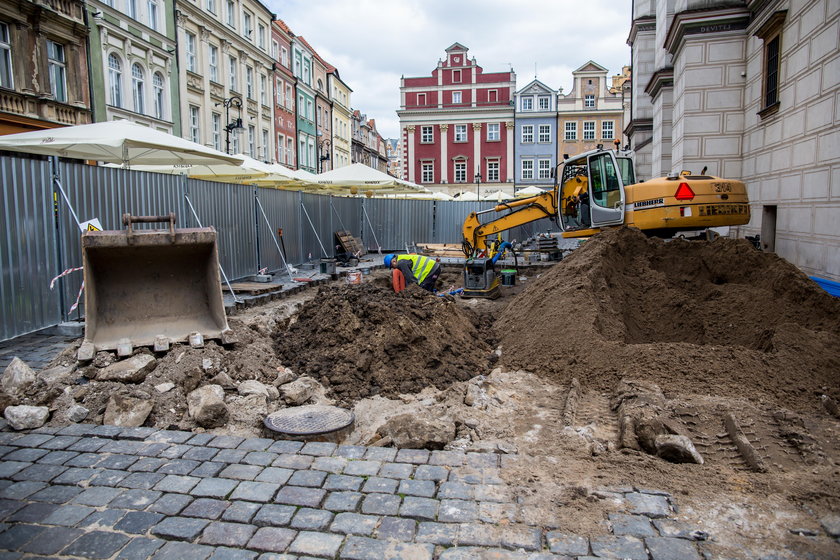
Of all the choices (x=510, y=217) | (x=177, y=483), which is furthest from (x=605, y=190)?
(x=177, y=483)

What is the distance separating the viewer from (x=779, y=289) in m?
6.69

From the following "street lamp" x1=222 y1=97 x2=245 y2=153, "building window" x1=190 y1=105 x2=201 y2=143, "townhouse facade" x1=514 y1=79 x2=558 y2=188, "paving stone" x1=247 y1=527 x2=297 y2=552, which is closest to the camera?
"paving stone" x1=247 y1=527 x2=297 y2=552

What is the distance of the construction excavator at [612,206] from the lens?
8977 millimetres

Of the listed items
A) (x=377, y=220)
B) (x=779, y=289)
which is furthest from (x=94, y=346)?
(x=377, y=220)

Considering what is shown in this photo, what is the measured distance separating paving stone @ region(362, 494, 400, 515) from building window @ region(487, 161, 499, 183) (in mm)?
51343

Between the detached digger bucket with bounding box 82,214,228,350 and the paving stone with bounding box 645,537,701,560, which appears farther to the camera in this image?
the detached digger bucket with bounding box 82,214,228,350

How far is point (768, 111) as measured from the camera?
39.1 ft

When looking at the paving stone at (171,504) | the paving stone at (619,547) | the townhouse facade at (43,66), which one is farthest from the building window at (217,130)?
the paving stone at (619,547)

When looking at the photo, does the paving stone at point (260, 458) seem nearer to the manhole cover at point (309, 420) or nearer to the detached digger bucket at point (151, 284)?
the manhole cover at point (309, 420)

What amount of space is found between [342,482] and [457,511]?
2.54 ft

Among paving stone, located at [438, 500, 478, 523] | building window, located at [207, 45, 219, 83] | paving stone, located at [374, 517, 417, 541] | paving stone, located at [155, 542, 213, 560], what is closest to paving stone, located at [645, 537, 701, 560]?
paving stone, located at [438, 500, 478, 523]

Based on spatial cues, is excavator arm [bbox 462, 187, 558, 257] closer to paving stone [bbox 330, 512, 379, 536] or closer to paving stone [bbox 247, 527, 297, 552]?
paving stone [bbox 330, 512, 379, 536]

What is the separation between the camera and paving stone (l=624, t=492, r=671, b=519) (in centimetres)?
312

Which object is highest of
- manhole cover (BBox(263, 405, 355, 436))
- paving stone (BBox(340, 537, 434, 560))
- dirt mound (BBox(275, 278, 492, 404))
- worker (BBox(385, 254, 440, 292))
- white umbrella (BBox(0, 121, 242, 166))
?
white umbrella (BBox(0, 121, 242, 166))
